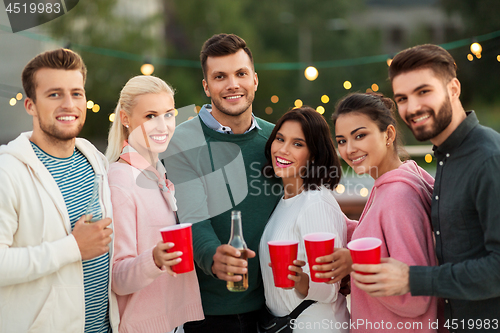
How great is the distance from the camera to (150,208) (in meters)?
2.21

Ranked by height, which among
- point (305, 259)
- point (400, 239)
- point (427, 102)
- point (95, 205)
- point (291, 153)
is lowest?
point (305, 259)

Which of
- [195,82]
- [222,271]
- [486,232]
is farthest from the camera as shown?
[195,82]

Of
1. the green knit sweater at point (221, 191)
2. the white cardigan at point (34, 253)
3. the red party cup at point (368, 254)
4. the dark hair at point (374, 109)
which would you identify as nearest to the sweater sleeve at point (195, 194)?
the green knit sweater at point (221, 191)

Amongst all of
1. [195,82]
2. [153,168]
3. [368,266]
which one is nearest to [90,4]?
[195,82]

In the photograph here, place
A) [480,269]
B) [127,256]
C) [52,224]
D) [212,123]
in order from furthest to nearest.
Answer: [212,123], [127,256], [52,224], [480,269]

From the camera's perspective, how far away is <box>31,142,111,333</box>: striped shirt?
6.58 feet

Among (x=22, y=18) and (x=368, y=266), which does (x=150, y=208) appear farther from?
(x=22, y=18)

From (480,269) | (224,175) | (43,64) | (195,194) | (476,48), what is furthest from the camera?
(476,48)

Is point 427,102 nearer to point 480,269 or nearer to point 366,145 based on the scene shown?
point 366,145

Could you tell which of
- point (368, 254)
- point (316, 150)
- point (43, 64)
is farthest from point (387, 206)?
point (43, 64)

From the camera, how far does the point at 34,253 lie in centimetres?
181

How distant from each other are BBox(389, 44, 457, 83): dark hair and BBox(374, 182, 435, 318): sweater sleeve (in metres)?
0.52

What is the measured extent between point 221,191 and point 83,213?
0.71m

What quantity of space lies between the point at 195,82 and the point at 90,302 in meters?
13.9
